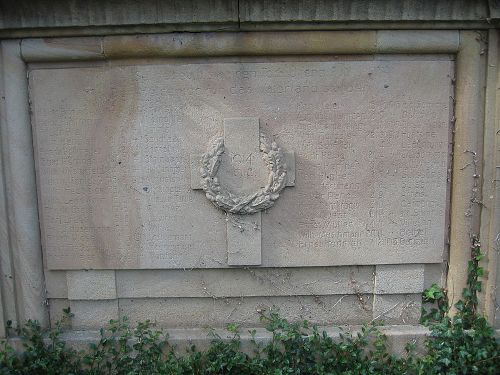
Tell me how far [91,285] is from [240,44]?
7.18ft

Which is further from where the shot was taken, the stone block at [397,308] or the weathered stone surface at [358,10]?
the stone block at [397,308]

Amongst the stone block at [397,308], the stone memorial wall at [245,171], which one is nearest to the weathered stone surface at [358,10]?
the stone memorial wall at [245,171]

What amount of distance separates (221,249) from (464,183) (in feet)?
6.34

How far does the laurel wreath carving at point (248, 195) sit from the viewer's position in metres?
3.36

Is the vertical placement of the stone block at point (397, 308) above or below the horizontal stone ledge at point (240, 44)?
below

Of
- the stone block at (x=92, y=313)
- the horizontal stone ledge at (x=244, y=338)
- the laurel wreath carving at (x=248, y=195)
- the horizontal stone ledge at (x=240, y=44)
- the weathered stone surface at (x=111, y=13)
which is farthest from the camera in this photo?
the stone block at (x=92, y=313)

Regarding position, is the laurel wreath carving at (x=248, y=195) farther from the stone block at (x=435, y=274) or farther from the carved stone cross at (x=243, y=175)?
the stone block at (x=435, y=274)

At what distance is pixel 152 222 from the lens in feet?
11.4

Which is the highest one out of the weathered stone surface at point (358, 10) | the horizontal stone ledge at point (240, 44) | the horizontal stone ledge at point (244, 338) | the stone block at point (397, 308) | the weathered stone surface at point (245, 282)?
the weathered stone surface at point (358, 10)

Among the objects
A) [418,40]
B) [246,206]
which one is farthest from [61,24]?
[418,40]

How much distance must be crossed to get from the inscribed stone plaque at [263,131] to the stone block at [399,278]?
0.29 ft

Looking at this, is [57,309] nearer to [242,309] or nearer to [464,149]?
[242,309]

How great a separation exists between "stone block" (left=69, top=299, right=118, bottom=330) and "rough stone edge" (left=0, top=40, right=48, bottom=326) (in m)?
0.24

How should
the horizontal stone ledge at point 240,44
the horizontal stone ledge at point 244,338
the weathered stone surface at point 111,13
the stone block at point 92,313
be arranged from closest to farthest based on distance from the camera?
the weathered stone surface at point 111,13, the horizontal stone ledge at point 240,44, the horizontal stone ledge at point 244,338, the stone block at point 92,313
